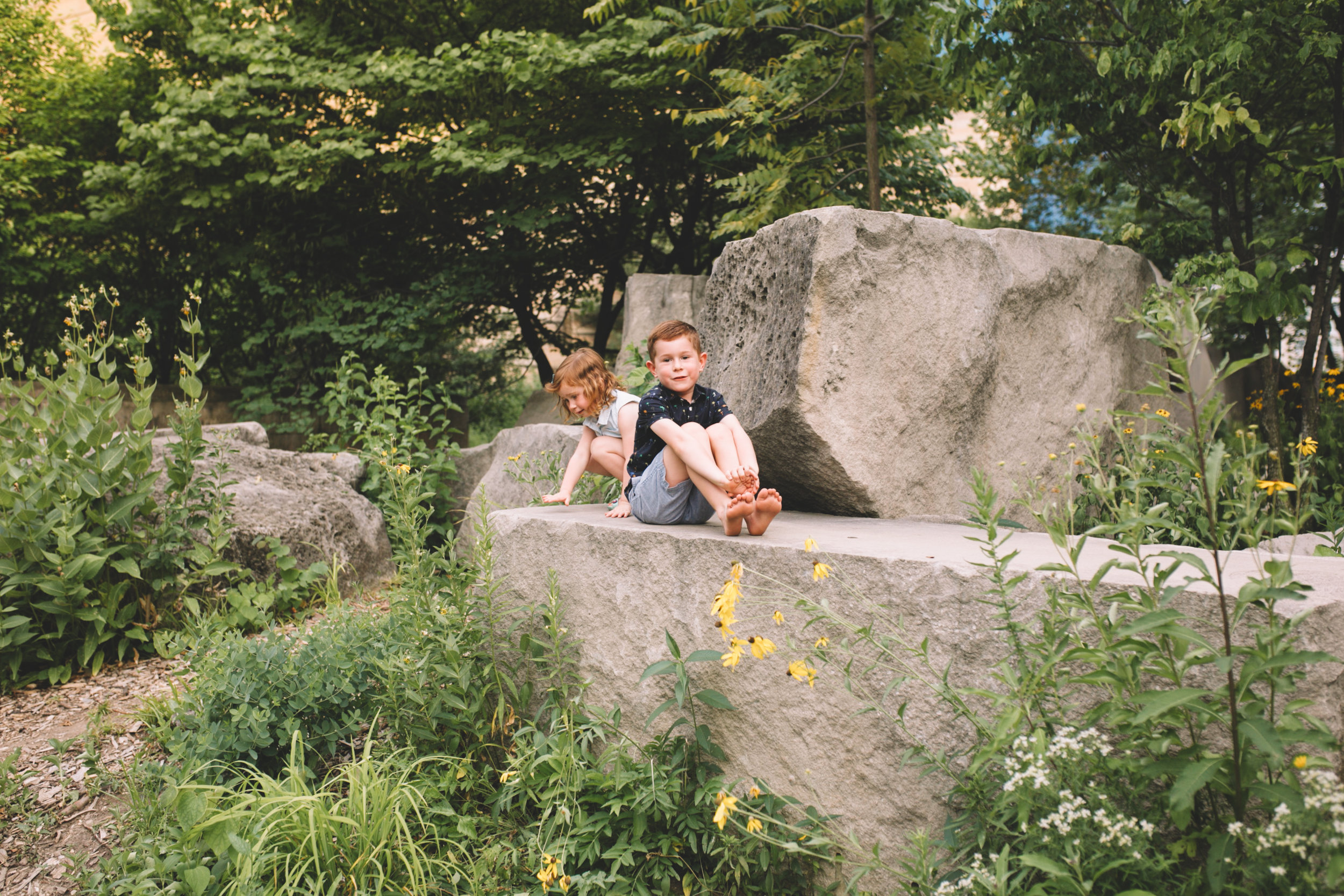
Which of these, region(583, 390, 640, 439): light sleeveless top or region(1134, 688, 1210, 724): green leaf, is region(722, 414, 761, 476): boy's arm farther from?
region(1134, 688, 1210, 724): green leaf

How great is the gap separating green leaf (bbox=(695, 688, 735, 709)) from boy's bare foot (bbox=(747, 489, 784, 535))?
476 millimetres

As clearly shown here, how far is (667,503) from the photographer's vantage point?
275 cm

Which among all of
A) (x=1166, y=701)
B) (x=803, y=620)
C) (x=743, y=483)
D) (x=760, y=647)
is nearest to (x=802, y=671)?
(x=760, y=647)

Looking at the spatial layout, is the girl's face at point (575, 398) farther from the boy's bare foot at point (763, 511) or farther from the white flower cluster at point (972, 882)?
the white flower cluster at point (972, 882)

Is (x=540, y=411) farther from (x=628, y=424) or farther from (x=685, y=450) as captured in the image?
(x=685, y=450)

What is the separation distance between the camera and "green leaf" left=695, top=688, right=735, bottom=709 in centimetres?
224

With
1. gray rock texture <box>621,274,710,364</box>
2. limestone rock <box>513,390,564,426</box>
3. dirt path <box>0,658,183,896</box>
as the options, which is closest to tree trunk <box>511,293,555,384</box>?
limestone rock <box>513,390,564,426</box>

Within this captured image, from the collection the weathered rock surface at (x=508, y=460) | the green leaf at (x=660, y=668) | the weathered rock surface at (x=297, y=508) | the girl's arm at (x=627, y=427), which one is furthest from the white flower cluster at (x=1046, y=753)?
the weathered rock surface at (x=297, y=508)

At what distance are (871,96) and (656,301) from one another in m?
2.03

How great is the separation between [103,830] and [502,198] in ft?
22.1

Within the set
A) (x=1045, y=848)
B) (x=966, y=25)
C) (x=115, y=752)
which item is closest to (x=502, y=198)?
(x=966, y=25)

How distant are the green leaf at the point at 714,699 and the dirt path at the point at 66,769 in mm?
1788

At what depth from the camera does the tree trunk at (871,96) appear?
548 centimetres

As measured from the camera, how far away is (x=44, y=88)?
27.2ft
